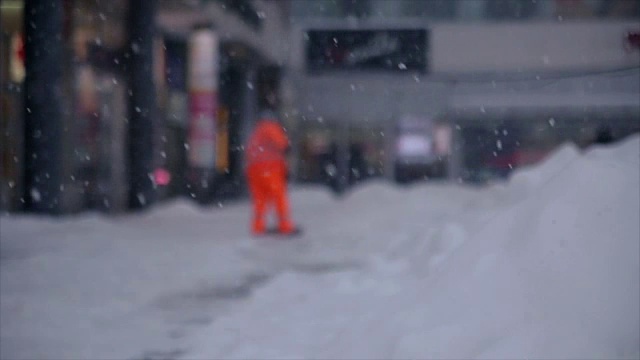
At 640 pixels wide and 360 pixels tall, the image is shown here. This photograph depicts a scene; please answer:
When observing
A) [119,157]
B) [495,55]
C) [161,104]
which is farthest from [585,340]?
[495,55]

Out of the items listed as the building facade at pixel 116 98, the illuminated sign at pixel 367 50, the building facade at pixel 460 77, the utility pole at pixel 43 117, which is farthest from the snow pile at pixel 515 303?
the illuminated sign at pixel 367 50

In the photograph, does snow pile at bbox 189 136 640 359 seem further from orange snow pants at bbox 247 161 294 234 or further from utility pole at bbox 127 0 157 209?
utility pole at bbox 127 0 157 209

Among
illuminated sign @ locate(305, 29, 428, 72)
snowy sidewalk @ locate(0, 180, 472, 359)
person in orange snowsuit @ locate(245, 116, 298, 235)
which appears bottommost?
snowy sidewalk @ locate(0, 180, 472, 359)

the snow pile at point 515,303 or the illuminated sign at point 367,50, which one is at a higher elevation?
the illuminated sign at point 367,50

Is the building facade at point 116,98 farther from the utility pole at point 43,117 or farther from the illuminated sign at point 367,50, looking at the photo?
the illuminated sign at point 367,50

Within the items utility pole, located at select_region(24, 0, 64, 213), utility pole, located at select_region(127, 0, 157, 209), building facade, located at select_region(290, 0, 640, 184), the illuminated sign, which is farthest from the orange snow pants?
the illuminated sign

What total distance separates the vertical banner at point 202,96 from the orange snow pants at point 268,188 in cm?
566

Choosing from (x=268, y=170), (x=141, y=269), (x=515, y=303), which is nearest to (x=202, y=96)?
(x=268, y=170)

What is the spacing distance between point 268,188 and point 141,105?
576cm

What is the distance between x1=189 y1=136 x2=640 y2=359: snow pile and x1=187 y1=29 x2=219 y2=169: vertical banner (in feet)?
36.9

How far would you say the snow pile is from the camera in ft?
15.9

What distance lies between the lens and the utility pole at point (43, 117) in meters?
14.5

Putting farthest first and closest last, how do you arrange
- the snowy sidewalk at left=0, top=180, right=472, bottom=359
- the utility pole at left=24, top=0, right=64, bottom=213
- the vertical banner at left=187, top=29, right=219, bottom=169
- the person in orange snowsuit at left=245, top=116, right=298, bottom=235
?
the vertical banner at left=187, top=29, right=219, bottom=169
the utility pole at left=24, top=0, right=64, bottom=213
the person in orange snowsuit at left=245, top=116, right=298, bottom=235
the snowy sidewalk at left=0, top=180, right=472, bottom=359

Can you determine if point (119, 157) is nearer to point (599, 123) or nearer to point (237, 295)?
point (237, 295)
